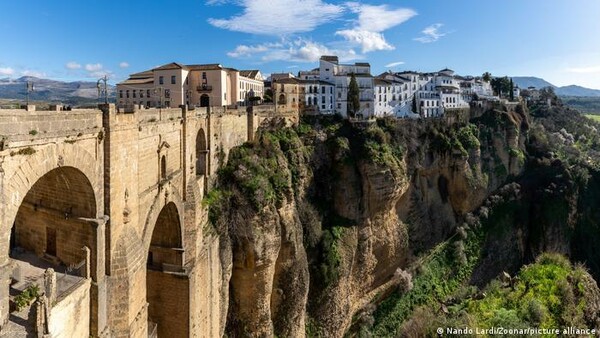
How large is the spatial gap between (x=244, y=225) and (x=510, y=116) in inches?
1706

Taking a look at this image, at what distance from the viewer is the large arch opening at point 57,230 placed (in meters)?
11.2

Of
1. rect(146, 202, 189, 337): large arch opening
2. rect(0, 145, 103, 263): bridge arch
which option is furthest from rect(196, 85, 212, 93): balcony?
rect(0, 145, 103, 263): bridge arch

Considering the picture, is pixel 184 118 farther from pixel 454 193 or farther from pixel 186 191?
pixel 454 193

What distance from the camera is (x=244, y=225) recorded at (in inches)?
925

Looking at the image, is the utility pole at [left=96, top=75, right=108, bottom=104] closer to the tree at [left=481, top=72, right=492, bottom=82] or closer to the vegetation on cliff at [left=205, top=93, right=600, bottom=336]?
the vegetation on cliff at [left=205, top=93, right=600, bottom=336]

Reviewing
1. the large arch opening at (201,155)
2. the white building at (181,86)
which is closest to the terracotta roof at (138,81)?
the white building at (181,86)

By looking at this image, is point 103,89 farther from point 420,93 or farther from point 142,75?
point 420,93

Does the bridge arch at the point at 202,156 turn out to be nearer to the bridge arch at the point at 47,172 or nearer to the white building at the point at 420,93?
the bridge arch at the point at 47,172

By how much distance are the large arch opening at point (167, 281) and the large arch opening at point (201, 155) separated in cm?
417

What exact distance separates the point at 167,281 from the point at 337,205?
58.8ft

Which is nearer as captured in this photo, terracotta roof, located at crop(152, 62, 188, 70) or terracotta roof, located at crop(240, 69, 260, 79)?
terracotta roof, located at crop(152, 62, 188, 70)

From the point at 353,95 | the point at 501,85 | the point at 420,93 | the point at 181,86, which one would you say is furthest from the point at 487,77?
the point at 181,86

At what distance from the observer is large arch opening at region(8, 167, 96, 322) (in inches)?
442

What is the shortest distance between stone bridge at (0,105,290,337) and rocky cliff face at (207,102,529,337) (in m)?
3.77
